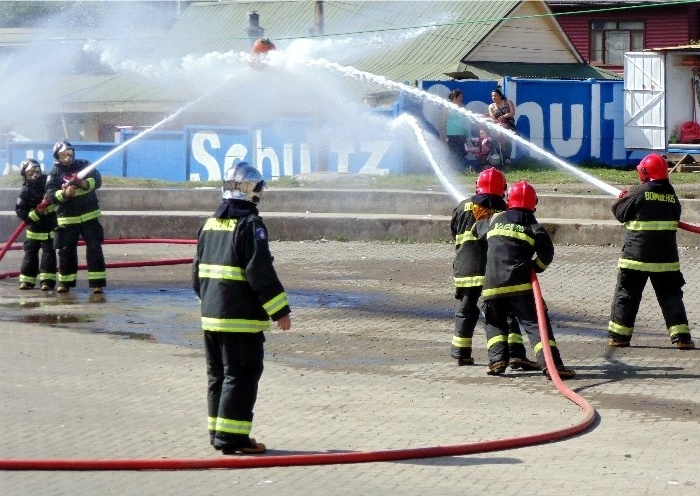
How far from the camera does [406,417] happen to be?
26.2ft

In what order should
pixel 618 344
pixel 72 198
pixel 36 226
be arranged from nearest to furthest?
pixel 618 344 < pixel 72 198 < pixel 36 226

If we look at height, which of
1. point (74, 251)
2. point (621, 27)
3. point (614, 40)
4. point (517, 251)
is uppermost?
point (621, 27)

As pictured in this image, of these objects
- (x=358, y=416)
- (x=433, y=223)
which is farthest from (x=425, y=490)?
(x=433, y=223)

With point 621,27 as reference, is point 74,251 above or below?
below

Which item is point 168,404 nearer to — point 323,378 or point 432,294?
point 323,378

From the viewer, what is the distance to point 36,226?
47.3 ft

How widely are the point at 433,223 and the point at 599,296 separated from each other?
5.14 metres

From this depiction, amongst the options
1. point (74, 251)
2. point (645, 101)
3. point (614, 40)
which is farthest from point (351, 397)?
point (614, 40)

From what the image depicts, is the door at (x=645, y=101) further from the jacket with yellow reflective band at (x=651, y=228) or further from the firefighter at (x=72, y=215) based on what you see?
the jacket with yellow reflective band at (x=651, y=228)

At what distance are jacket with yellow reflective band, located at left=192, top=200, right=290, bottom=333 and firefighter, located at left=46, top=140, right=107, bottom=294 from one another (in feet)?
22.2

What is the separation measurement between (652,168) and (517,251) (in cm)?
180

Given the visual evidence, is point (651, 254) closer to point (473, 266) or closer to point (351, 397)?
point (473, 266)

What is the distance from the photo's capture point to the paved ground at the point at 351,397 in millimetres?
6480

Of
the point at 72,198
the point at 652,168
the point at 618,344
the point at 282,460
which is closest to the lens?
the point at 282,460
